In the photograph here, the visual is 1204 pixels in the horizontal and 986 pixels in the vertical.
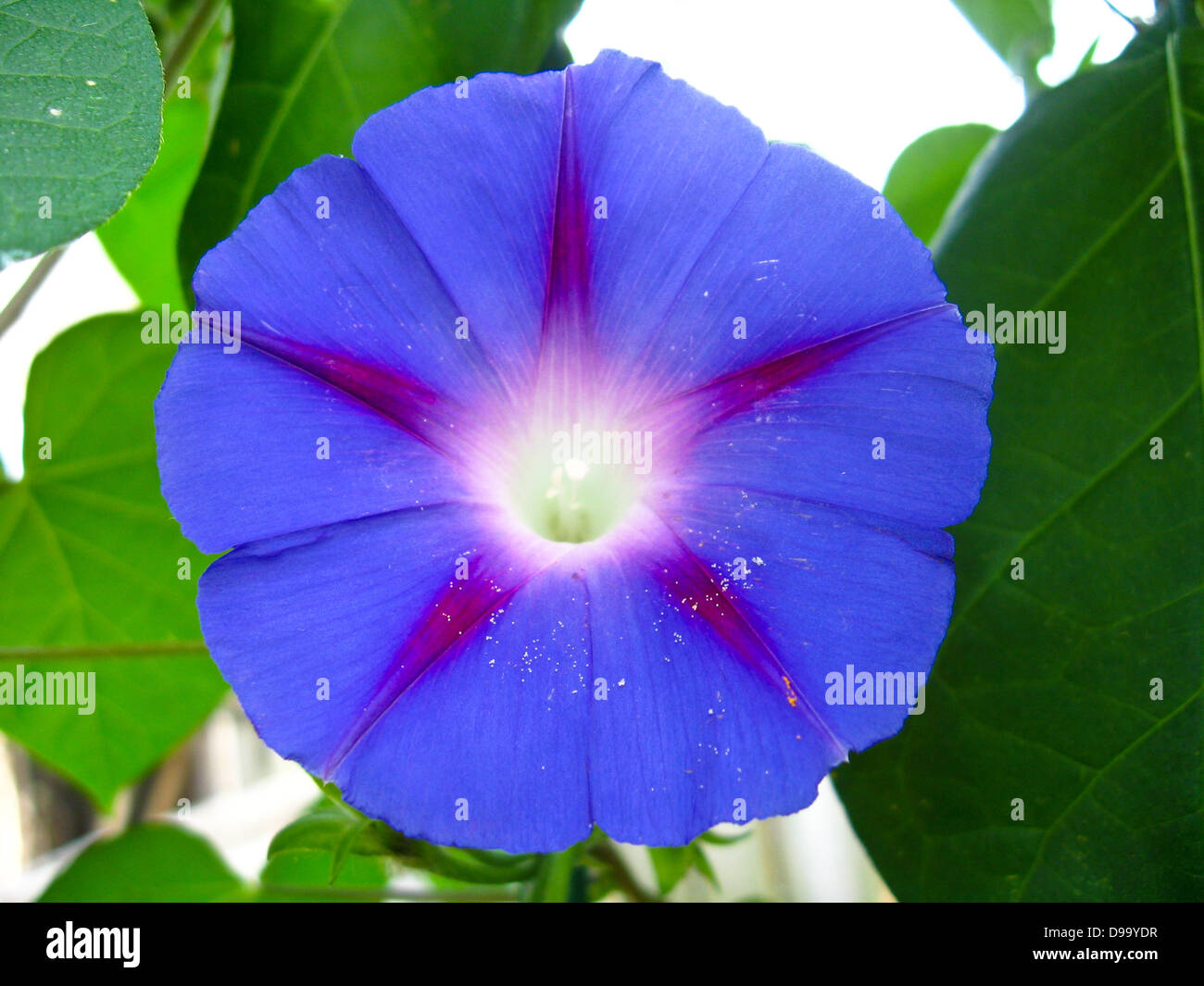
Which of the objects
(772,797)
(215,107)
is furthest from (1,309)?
(772,797)

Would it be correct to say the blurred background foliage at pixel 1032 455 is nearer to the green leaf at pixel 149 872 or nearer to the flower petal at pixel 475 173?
the flower petal at pixel 475 173

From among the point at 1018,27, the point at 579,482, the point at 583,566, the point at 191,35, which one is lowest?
the point at 583,566

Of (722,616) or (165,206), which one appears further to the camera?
(165,206)

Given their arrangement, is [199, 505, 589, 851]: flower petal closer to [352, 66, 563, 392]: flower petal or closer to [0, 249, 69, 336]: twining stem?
[352, 66, 563, 392]: flower petal
